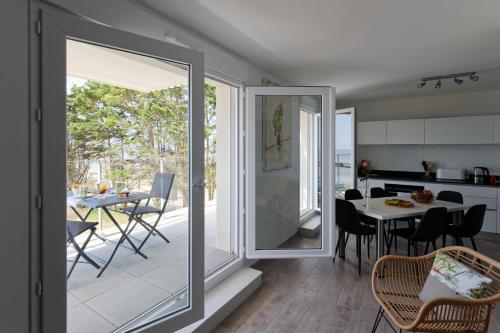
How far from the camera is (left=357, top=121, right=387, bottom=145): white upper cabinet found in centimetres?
567

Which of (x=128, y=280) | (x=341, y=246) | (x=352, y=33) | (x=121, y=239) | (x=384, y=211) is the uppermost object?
(x=352, y=33)

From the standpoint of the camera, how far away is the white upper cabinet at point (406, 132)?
525cm

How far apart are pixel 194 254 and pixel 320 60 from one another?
101 inches

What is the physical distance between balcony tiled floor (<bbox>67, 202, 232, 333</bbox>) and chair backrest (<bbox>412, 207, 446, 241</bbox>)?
2238mm

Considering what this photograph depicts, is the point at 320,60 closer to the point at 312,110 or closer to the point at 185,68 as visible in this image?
the point at 312,110

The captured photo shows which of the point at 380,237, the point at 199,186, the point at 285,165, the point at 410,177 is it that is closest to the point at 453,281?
the point at 380,237

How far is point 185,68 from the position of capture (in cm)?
214

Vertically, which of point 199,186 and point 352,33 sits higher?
point 352,33

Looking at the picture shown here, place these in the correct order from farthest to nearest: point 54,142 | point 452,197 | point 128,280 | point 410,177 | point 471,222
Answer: point 410,177 → point 452,197 → point 471,222 → point 128,280 → point 54,142

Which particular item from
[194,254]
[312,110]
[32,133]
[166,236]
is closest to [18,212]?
[32,133]

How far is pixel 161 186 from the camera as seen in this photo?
10.4 feet

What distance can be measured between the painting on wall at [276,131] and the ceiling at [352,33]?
49 centimetres

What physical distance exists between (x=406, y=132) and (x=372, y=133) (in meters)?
0.62

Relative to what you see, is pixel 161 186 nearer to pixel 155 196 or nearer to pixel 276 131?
pixel 155 196
